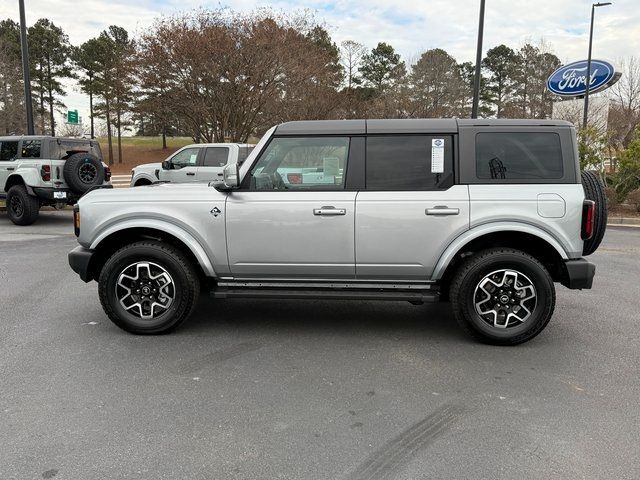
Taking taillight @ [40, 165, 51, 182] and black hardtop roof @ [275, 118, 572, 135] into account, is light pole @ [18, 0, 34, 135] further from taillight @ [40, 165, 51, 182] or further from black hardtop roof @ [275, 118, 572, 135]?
black hardtop roof @ [275, 118, 572, 135]

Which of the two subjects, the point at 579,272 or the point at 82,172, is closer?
the point at 579,272

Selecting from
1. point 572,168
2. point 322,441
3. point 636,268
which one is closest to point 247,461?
point 322,441

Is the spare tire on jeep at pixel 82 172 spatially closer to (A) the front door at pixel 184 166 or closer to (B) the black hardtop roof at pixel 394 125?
(A) the front door at pixel 184 166

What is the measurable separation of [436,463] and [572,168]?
2768 millimetres

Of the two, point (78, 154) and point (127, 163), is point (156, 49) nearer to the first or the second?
point (78, 154)

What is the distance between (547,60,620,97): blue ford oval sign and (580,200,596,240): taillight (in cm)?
2510

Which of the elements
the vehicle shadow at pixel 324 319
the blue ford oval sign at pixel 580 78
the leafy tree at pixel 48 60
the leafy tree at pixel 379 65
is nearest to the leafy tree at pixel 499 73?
the leafy tree at pixel 379 65

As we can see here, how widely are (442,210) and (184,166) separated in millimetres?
10739

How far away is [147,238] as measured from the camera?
479cm

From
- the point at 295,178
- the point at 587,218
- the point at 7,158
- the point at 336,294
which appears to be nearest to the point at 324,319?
the point at 336,294

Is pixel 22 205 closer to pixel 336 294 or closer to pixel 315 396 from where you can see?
pixel 336 294

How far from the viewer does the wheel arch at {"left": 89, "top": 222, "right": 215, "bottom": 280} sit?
4523mm

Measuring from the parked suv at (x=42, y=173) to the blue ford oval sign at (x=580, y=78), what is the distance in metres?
23.8

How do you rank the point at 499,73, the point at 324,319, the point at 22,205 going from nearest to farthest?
1. the point at 324,319
2. the point at 22,205
3. the point at 499,73
